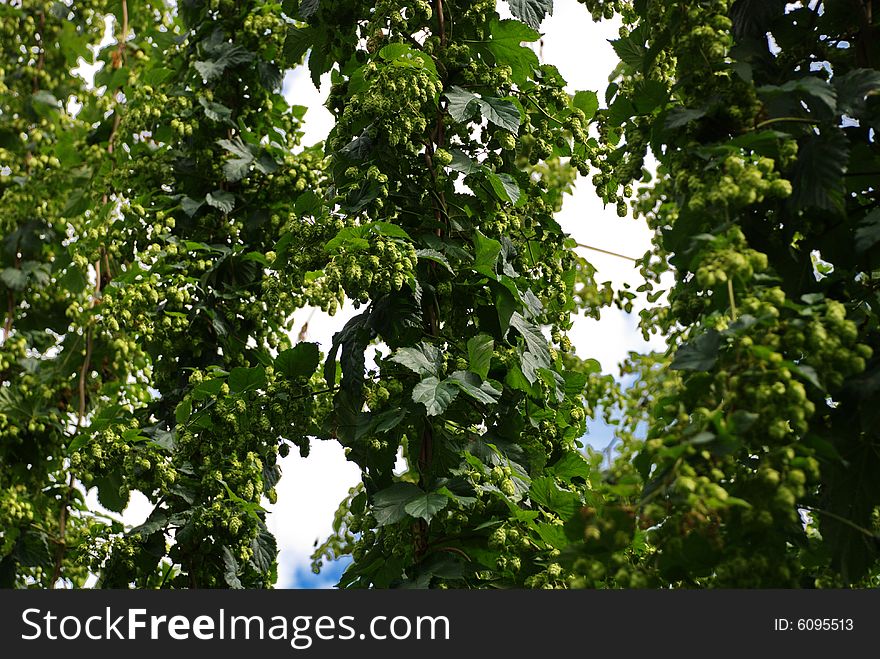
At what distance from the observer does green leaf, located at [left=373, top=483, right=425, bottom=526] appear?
7.91ft

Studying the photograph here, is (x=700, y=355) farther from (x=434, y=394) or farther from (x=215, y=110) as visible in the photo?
(x=215, y=110)

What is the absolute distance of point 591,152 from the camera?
287 cm

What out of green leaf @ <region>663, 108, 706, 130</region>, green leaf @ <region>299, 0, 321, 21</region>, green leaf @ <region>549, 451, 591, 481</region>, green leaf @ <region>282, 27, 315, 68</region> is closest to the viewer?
green leaf @ <region>663, 108, 706, 130</region>

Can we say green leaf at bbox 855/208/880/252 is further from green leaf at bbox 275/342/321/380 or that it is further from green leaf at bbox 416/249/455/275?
green leaf at bbox 275/342/321/380

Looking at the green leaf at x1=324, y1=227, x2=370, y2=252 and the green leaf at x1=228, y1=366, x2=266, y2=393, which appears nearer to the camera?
the green leaf at x1=324, y1=227, x2=370, y2=252

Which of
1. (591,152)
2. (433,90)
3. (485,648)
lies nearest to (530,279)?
(591,152)

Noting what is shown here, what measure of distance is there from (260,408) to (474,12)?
1276 millimetres

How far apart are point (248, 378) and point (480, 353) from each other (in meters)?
0.77

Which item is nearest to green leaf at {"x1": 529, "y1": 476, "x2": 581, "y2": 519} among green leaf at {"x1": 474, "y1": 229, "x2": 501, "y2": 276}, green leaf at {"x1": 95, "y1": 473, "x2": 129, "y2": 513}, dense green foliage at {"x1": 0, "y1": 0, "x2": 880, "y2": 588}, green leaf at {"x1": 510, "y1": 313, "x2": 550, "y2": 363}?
dense green foliage at {"x1": 0, "y1": 0, "x2": 880, "y2": 588}

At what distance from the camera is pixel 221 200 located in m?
3.85

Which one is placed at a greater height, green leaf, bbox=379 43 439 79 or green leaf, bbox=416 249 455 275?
green leaf, bbox=379 43 439 79

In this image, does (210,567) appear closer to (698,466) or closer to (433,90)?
(433,90)

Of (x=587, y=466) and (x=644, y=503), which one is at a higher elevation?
(x=587, y=466)

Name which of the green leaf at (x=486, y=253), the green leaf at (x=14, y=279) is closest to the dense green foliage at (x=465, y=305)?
the green leaf at (x=486, y=253)
